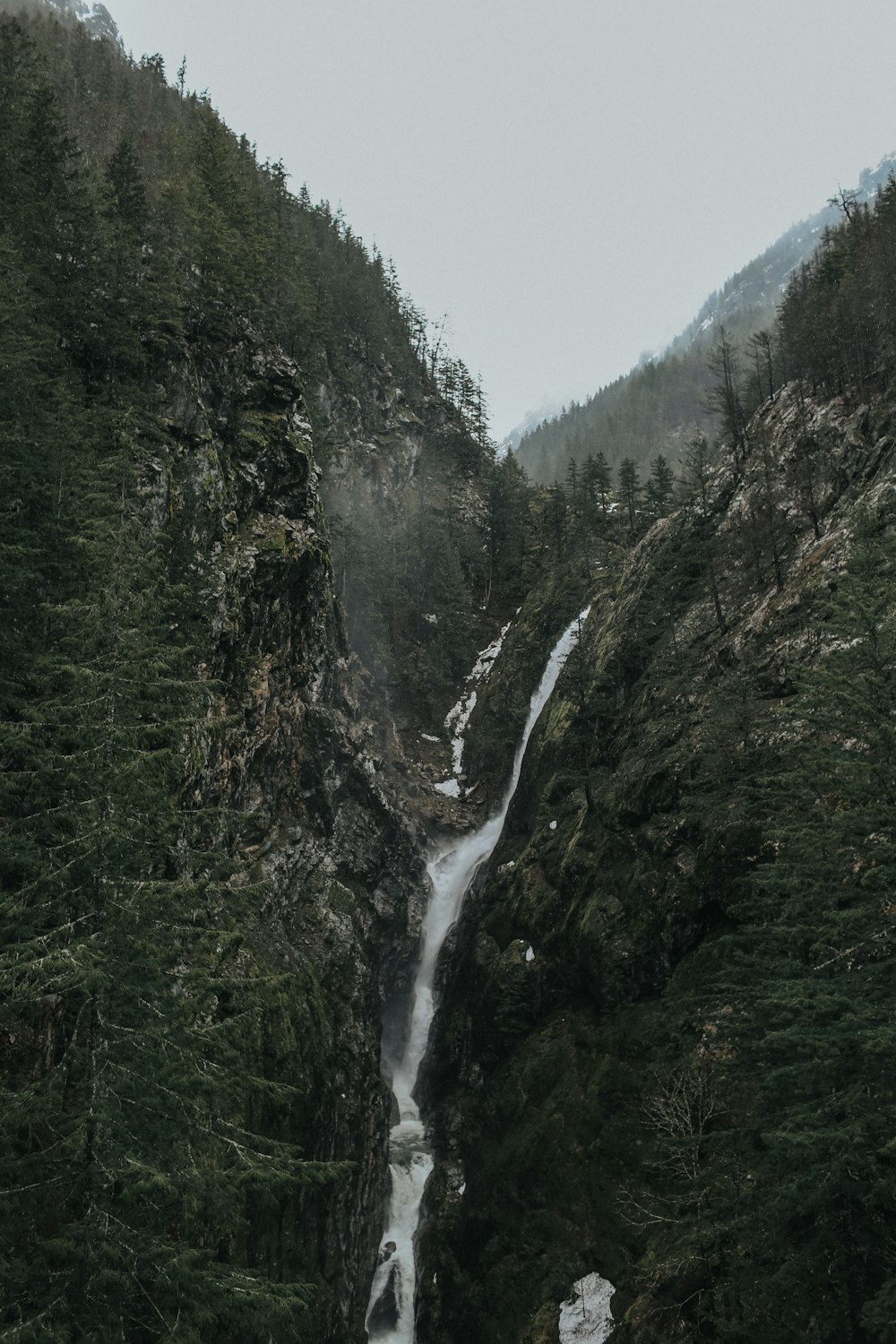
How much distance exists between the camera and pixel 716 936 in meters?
22.9

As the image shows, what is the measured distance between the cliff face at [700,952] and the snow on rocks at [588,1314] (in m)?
0.33

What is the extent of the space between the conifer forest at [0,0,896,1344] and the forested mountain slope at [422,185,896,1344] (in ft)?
0.50

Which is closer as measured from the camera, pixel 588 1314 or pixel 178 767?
pixel 178 767

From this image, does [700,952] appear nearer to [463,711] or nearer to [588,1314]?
[588,1314]

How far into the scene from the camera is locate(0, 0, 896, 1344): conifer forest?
32.8ft

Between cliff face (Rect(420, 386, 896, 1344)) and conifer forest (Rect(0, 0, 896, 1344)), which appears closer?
conifer forest (Rect(0, 0, 896, 1344))

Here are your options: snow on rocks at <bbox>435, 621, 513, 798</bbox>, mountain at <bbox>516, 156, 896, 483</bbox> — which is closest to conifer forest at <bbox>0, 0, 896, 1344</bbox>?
snow on rocks at <bbox>435, 621, 513, 798</bbox>

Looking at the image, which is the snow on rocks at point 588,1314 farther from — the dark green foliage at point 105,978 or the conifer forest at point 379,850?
the dark green foliage at point 105,978

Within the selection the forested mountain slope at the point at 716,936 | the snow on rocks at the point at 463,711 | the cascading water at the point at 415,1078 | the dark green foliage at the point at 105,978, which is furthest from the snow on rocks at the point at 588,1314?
the snow on rocks at the point at 463,711

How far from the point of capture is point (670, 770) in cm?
2780

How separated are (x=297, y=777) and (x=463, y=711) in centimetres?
2594

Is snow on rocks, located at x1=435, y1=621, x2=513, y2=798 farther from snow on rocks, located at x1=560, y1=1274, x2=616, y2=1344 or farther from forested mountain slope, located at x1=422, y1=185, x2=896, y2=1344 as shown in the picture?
snow on rocks, located at x1=560, y1=1274, x2=616, y2=1344

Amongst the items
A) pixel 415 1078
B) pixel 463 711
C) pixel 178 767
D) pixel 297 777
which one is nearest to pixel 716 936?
pixel 297 777

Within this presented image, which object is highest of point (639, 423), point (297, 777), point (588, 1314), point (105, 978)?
point (639, 423)
